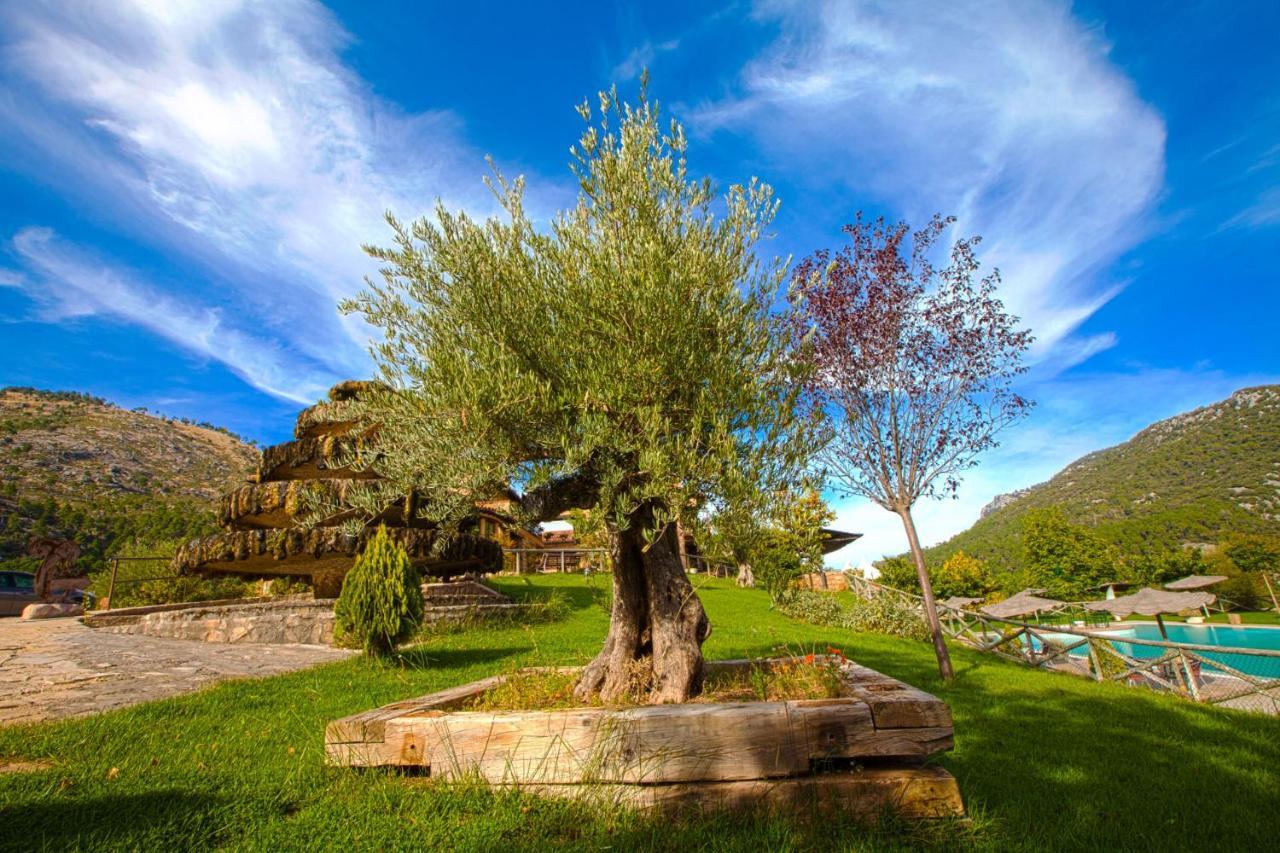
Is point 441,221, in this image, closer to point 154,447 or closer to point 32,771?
point 32,771

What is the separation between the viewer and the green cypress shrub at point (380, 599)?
29.5ft

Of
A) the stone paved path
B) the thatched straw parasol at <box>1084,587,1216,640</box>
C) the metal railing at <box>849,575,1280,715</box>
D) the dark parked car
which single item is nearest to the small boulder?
the dark parked car

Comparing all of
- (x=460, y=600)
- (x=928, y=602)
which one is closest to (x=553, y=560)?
(x=460, y=600)

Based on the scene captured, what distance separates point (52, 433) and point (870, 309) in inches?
3408

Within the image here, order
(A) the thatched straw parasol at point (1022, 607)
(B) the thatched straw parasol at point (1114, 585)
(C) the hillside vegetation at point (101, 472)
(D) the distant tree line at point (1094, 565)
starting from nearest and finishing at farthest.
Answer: (A) the thatched straw parasol at point (1022, 607)
(D) the distant tree line at point (1094, 565)
(C) the hillside vegetation at point (101, 472)
(B) the thatched straw parasol at point (1114, 585)

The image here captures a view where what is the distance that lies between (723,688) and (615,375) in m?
3.03

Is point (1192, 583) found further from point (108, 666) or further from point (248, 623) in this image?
point (108, 666)

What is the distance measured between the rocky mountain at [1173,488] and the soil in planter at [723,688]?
60883 mm

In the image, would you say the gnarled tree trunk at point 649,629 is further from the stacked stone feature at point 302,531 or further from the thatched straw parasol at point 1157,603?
the thatched straw parasol at point 1157,603

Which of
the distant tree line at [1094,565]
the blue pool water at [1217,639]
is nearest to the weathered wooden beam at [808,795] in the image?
the blue pool water at [1217,639]

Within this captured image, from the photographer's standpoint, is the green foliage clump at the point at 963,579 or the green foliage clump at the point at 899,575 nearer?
the green foliage clump at the point at 899,575

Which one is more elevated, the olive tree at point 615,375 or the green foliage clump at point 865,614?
the olive tree at point 615,375

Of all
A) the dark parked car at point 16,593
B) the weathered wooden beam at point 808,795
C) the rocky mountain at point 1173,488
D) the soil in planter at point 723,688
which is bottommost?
the weathered wooden beam at point 808,795

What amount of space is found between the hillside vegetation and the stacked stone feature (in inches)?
842
